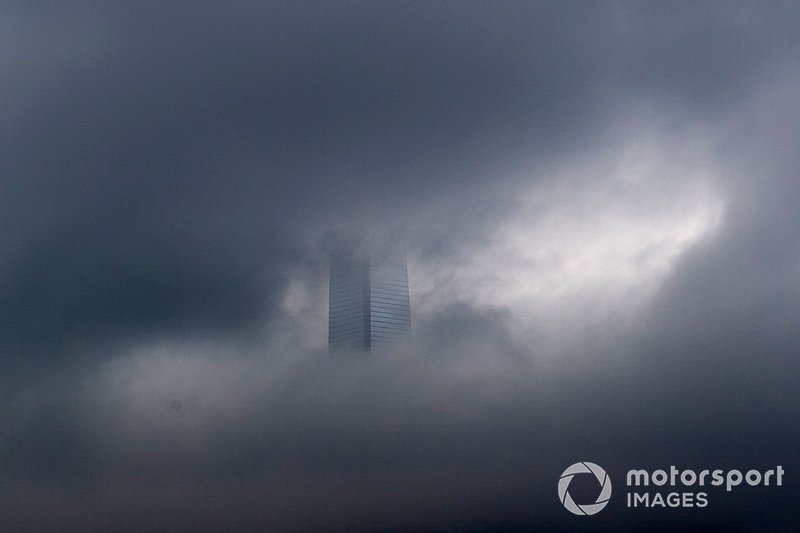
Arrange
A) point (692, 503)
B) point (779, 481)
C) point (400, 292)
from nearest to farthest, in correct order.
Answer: point (692, 503) → point (779, 481) → point (400, 292)

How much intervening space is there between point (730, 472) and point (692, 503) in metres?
5.67

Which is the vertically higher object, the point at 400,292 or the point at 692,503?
the point at 400,292

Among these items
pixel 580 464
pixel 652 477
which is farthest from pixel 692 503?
pixel 580 464

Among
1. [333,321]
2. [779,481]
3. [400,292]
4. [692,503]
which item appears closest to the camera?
[692,503]

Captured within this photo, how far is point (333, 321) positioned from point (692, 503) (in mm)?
80577

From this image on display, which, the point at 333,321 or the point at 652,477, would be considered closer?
the point at 652,477

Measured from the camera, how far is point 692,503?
10025 cm

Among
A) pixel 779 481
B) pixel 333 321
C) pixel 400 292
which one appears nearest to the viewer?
pixel 779 481

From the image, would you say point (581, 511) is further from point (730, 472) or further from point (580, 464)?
point (730, 472)

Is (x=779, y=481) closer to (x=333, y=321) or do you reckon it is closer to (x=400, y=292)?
(x=400, y=292)

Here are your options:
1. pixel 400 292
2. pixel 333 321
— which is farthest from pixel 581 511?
pixel 333 321

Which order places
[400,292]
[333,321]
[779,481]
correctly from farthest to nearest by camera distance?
[333,321]
[400,292]
[779,481]

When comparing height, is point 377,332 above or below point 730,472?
above

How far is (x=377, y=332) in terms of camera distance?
16625cm
